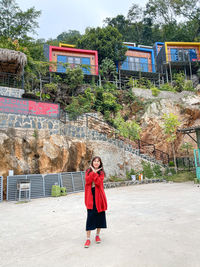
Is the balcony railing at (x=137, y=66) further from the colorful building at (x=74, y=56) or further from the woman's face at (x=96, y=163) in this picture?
the woman's face at (x=96, y=163)

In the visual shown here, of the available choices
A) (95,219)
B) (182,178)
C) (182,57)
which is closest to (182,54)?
(182,57)

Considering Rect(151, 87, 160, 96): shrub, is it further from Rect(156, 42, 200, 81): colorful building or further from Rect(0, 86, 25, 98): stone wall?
Rect(0, 86, 25, 98): stone wall

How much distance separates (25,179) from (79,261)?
609 centimetres

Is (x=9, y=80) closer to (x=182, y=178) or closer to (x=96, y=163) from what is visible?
(x=96, y=163)

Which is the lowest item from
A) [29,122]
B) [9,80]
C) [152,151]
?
[152,151]

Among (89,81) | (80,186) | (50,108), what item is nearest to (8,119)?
(50,108)

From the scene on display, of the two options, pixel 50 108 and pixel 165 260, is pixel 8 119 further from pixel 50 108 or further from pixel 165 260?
pixel 165 260

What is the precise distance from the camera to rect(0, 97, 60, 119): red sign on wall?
9516 millimetres

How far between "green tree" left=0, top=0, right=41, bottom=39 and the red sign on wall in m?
16.4

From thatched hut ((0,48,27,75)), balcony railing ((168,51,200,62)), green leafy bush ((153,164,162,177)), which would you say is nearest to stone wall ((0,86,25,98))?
thatched hut ((0,48,27,75))

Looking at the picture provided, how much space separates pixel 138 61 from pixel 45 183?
72.2 feet

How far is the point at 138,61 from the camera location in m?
25.8

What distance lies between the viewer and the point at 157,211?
4.90 meters

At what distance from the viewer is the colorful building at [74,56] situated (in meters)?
21.5
